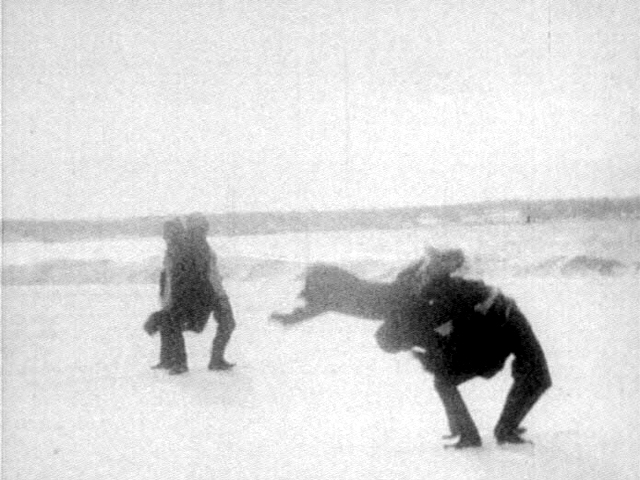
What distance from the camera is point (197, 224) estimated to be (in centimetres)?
227

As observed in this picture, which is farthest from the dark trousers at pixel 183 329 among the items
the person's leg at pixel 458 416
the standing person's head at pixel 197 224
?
the person's leg at pixel 458 416

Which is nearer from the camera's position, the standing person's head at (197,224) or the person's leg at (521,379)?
the person's leg at (521,379)

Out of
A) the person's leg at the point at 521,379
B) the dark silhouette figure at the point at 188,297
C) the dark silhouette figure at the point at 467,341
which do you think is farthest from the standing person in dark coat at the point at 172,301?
the person's leg at the point at 521,379

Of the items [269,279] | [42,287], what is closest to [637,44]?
[269,279]

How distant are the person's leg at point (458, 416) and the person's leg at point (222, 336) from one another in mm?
683

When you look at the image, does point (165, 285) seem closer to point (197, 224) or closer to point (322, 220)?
point (197, 224)

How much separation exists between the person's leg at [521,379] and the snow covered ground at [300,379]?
4cm

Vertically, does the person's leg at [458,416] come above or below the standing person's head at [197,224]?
below

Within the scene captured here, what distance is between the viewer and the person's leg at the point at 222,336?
2.26m

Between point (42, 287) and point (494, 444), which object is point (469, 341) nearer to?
point (494, 444)

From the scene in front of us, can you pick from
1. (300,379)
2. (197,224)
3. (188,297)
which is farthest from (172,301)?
(300,379)

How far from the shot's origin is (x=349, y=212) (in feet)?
7.52

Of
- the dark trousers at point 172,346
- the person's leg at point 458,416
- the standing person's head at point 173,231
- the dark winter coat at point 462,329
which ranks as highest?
the standing person's head at point 173,231

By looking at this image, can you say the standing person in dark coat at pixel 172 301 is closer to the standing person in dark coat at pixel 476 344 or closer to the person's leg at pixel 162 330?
the person's leg at pixel 162 330
